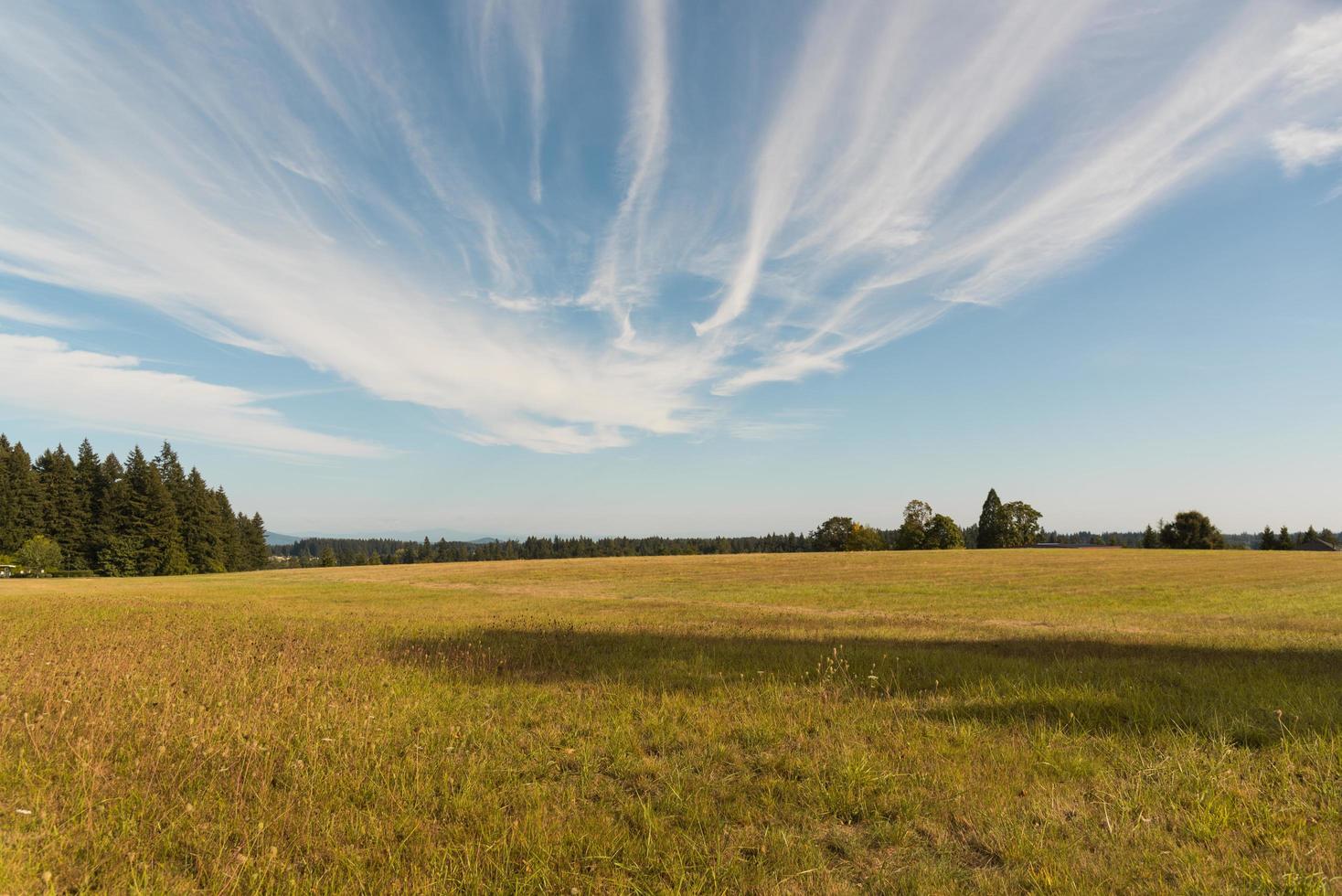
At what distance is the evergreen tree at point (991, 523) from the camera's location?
130 meters

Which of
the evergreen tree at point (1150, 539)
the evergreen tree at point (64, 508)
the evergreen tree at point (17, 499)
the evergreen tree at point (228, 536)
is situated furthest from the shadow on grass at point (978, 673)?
the evergreen tree at point (1150, 539)

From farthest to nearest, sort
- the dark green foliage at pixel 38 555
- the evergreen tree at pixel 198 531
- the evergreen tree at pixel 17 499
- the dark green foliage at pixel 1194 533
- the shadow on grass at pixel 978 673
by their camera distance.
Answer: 1. the dark green foliage at pixel 1194 533
2. the evergreen tree at pixel 198 531
3. the evergreen tree at pixel 17 499
4. the dark green foliage at pixel 38 555
5. the shadow on grass at pixel 978 673

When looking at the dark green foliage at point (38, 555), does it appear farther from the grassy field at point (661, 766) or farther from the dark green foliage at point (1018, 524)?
the dark green foliage at point (1018, 524)

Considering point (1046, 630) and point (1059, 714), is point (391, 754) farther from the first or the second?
point (1046, 630)

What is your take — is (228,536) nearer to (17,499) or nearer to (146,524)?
(146,524)

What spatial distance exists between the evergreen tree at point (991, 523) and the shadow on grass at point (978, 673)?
13132 centimetres

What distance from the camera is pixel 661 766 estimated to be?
600 centimetres

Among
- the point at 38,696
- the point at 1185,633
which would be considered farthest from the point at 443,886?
the point at 1185,633

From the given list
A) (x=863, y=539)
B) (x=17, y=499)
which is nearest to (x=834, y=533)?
(x=863, y=539)

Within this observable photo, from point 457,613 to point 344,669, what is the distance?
11.3m

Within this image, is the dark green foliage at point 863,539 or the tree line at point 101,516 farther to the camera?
the dark green foliage at point 863,539

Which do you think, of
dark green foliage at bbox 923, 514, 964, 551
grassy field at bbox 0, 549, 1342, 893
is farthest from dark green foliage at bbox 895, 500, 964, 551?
grassy field at bbox 0, 549, 1342, 893

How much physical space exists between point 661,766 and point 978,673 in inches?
257

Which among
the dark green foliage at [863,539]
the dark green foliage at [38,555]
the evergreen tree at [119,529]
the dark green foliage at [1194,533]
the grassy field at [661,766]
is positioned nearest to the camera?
the grassy field at [661,766]
